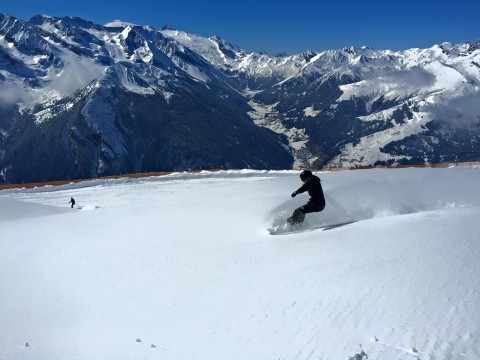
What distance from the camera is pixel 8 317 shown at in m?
9.55

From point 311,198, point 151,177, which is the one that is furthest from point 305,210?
point 151,177

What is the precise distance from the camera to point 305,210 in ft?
50.2

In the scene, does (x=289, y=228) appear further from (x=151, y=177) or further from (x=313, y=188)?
(x=151, y=177)

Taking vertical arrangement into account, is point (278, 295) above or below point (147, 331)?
above

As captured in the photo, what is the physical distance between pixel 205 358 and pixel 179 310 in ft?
6.36

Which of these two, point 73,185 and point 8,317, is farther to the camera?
point 73,185

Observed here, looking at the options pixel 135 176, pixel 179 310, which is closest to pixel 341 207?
pixel 179 310

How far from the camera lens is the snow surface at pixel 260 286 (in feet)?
24.3

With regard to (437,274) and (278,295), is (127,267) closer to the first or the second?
(278,295)

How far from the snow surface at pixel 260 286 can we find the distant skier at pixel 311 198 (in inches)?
22.7

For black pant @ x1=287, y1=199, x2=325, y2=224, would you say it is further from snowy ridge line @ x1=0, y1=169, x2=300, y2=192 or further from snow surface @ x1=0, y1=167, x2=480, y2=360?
snowy ridge line @ x1=0, y1=169, x2=300, y2=192

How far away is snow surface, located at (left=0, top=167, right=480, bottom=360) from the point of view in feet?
24.3

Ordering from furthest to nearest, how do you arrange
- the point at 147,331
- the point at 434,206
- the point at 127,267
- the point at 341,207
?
the point at 341,207 → the point at 434,206 → the point at 127,267 → the point at 147,331

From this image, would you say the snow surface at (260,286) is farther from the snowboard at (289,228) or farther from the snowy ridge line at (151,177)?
the snowy ridge line at (151,177)
